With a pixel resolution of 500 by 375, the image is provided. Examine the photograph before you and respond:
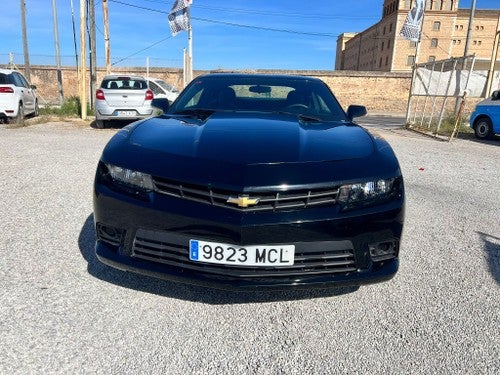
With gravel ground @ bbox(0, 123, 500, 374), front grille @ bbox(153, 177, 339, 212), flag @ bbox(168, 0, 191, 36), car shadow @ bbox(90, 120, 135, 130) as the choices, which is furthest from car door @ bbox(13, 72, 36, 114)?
front grille @ bbox(153, 177, 339, 212)

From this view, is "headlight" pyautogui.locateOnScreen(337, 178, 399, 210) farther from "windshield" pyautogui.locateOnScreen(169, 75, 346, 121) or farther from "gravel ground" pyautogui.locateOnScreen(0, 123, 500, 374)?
"windshield" pyautogui.locateOnScreen(169, 75, 346, 121)

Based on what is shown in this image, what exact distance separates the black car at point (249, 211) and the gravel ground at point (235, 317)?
0.98 feet

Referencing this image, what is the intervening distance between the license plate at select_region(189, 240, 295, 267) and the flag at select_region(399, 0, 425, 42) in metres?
14.4

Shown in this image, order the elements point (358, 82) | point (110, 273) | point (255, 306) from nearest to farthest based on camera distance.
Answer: point (255, 306), point (110, 273), point (358, 82)

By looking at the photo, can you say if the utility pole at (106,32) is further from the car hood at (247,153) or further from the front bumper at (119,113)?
the car hood at (247,153)

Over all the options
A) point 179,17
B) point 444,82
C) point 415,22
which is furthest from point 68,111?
point 444,82

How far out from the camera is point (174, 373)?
180 centimetres

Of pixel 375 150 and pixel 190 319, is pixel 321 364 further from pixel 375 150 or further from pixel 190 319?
pixel 375 150

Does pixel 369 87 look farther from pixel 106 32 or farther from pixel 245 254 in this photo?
pixel 245 254

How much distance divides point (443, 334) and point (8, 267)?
2.79 metres

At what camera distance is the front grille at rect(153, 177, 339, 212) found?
197 centimetres

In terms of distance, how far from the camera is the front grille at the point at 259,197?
6.47ft

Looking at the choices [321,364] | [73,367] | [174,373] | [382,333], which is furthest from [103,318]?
[382,333]

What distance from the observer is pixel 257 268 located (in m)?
2.04
